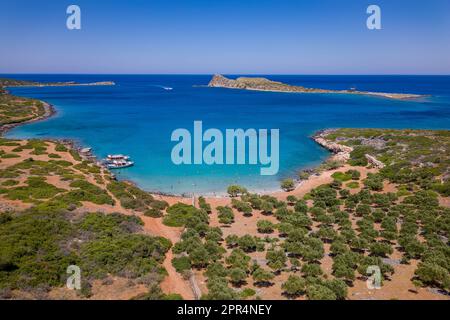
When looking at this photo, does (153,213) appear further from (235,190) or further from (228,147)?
(228,147)

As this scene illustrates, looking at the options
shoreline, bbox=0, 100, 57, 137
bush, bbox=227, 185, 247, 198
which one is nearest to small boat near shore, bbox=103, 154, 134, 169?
bush, bbox=227, 185, 247, 198

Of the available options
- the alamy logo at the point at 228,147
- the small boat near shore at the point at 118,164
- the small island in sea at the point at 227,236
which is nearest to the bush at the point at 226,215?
the small island in sea at the point at 227,236

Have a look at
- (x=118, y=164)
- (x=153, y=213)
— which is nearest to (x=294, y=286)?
(x=153, y=213)

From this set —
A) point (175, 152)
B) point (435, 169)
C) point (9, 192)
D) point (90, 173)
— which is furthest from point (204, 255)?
point (175, 152)

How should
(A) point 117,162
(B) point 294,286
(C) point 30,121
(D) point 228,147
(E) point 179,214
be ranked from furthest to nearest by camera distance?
1. (C) point 30,121
2. (D) point 228,147
3. (A) point 117,162
4. (E) point 179,214
5. (B) point 294,286

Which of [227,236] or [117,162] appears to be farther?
[117,162]

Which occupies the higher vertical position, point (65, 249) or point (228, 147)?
point (228, 147)

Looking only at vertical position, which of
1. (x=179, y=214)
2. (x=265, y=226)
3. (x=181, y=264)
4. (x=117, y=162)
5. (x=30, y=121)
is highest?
(x=30, y=121)

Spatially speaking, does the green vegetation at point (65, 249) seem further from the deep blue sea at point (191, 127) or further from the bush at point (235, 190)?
the deep blue sea at point (191, 127)

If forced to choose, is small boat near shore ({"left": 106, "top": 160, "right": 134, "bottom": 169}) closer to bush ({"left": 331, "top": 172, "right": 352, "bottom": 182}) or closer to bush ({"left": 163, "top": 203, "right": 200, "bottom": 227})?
bush ({"left": 163, "top": 203, "right": 200, "bottom": 227})
